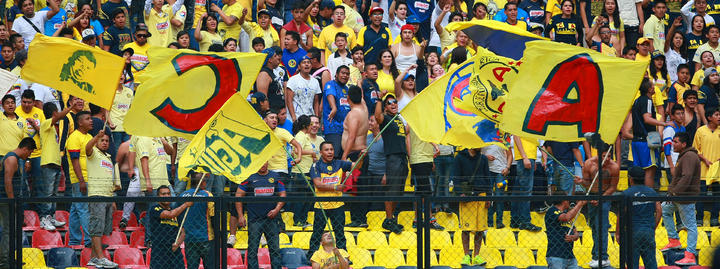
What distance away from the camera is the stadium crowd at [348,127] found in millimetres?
15562

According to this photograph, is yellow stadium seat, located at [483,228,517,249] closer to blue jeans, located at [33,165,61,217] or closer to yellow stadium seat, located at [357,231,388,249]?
yellow stadium seat, located at [357,231,388,249]

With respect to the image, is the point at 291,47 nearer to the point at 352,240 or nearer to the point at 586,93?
the point at 352,240

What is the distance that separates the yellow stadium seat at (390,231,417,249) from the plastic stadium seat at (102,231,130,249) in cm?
369

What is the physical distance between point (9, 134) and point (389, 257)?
5.68m

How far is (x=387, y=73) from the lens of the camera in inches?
771

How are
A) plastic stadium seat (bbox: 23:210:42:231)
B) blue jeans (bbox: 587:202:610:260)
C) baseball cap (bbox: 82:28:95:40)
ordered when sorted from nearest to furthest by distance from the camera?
blue jeans (bbox: 587:202:610:260) < plastic stadium seat (bbox: 23:210:42:231) < baseball cap (bbox: 82:28:95:40)

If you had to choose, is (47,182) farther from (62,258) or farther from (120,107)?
(120,107)

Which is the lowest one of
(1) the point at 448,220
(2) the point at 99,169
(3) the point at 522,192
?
(1) the point at 448,220

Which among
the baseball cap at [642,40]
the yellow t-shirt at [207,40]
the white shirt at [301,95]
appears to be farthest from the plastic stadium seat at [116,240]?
the baseball cap at [642,40]

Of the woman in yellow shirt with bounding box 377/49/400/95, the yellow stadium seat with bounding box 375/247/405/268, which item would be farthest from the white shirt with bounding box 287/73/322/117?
the yellow stadium seat with bounding box 375/247/405/268

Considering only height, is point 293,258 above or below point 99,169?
below

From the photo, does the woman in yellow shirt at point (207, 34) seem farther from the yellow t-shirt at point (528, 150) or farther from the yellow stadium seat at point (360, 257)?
the yellow stadium seat at point (360, 257)

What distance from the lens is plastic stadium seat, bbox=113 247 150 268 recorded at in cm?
1556

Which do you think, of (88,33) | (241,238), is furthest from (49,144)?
(88,33)
